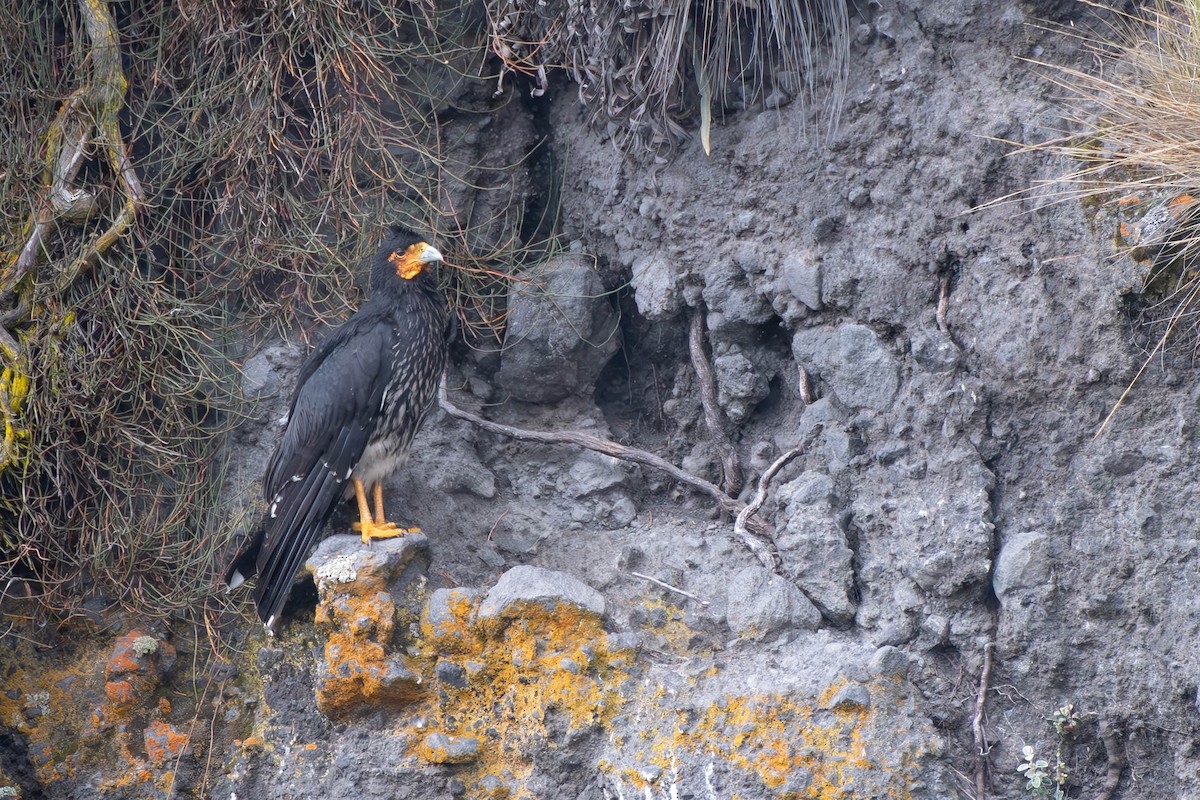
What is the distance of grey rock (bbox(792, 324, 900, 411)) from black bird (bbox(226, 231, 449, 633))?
1.37 m

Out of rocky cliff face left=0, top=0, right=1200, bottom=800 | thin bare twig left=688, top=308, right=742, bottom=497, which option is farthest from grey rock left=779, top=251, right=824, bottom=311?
thin bare twig left=688, top=308, right=742, bottom=497

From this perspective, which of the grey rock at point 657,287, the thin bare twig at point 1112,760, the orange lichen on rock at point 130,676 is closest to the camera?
the thin bare twig at point 1112,760

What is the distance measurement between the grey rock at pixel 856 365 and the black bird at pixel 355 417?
1.37m

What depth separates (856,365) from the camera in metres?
3.32

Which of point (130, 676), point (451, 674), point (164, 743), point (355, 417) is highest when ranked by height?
point (355, 417)

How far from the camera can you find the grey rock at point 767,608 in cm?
320

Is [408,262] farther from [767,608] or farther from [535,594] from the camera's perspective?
[767,608]

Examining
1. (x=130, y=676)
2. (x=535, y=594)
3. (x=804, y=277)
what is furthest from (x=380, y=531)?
(x=804, y=277)

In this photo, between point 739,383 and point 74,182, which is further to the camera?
point 74,182

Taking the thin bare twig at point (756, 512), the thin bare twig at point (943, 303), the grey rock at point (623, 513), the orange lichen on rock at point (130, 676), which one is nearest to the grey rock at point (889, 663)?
the thin bare twig at point (756, 512)

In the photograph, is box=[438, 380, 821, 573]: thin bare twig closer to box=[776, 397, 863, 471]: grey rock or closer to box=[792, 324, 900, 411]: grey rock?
box=[776, 397, 863, 471]: grey rock

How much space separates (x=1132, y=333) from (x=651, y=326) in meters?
1.76

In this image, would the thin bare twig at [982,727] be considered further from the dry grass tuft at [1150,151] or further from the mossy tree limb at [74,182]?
the mossy tree limb at [74,182]

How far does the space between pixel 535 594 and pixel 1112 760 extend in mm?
1642
